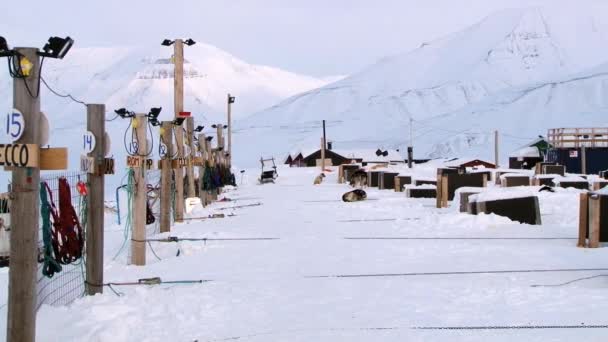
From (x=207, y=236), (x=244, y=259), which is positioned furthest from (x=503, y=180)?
(x=244, y=259)

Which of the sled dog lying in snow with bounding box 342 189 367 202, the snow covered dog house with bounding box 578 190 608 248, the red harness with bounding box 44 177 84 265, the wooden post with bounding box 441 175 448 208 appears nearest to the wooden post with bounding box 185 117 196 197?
the sled dog lying in snow with bounding box 342 189 367 202

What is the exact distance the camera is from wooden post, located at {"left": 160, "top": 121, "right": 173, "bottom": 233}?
15.6 m

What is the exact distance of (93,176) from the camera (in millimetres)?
8812

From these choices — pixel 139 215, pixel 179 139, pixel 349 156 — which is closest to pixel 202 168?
pixel 179 139

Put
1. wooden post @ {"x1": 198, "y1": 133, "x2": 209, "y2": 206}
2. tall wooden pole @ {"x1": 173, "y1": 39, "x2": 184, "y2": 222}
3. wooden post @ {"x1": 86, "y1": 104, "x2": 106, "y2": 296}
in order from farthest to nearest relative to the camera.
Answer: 1. wooden post @ {"x1": 198, "y1": 133, "x2": 209, "y2": 206}
2. tall wooden pole @ {"x1": 173, "y1": 39, "x2": 184, "y2": 222}
3. wooden post @ {"x1": 86, "y1": 104, "x2": 106, "y2": 296}

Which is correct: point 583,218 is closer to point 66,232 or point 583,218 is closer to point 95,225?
point 95,225

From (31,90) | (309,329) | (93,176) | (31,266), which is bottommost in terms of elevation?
(309,329)

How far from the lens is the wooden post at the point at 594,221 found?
38.1ft

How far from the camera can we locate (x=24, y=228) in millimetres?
6074

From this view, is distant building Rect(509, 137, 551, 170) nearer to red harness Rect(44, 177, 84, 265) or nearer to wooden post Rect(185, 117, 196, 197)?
wooden post Rect(185, 117, 196, 197)

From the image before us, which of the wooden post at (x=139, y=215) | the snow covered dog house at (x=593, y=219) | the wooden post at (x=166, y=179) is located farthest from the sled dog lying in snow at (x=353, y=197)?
the wooden post at (x=139, y=215)

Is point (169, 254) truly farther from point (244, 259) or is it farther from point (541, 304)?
point (541, 304)

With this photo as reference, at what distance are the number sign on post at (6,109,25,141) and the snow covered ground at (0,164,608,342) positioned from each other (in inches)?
74.8

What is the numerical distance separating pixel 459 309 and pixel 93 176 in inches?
168
